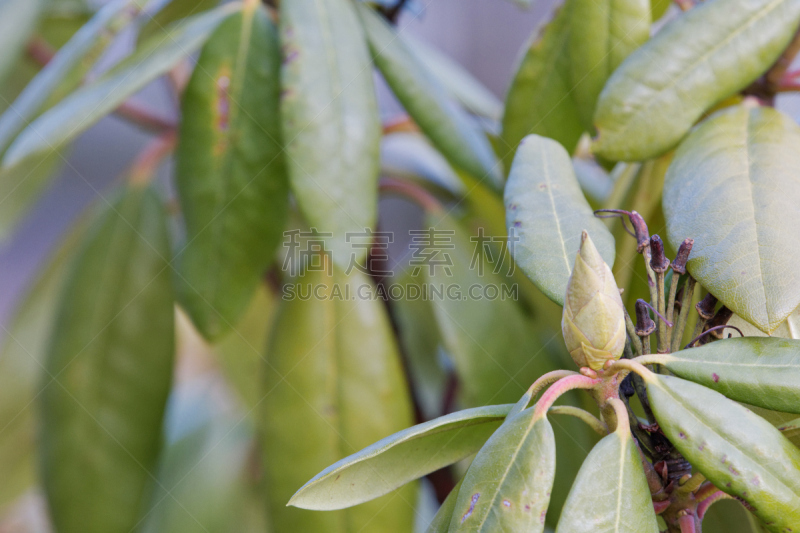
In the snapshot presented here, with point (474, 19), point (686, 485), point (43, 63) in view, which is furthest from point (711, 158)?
point (474, 19)

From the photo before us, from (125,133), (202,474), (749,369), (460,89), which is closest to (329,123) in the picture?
(749,369)

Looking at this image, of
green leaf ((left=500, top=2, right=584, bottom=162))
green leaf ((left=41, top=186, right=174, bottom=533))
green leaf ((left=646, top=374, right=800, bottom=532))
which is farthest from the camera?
green leaf ((left=41, top=186, right=174, bottom=533))

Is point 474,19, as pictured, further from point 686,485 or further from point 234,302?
point 686,485

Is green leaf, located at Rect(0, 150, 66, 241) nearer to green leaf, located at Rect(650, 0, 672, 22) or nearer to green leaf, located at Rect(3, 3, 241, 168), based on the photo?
green leaf, located at Rect(3, 3, 241, 168)

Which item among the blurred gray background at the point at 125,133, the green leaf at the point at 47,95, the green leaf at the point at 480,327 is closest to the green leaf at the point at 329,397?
the green leaf at the point at 480,327

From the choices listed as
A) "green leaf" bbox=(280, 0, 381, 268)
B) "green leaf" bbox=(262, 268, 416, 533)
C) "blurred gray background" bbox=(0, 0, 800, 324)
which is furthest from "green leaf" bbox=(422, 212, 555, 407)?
"blurred gray background" bbox=(0, 0, 800, 324)

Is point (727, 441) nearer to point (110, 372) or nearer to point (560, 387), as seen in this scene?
point (560, 387)
